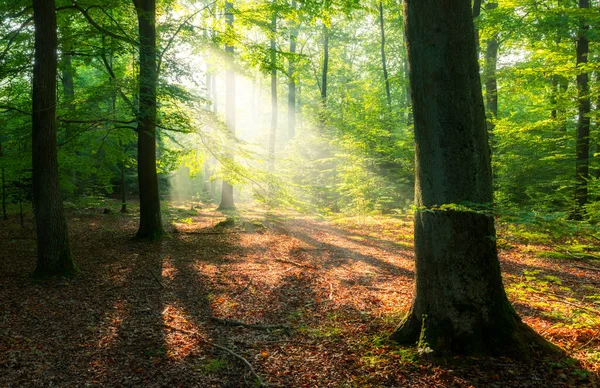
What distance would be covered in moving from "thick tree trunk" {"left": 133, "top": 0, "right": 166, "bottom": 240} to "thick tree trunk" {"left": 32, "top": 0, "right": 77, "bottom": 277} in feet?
5.83

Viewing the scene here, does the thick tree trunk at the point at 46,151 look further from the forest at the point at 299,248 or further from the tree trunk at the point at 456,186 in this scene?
the tree trunk at the point at 456,186

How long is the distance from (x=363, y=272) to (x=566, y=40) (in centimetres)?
1275

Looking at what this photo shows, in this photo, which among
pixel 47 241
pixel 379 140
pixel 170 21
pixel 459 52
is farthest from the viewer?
pixel 379 140

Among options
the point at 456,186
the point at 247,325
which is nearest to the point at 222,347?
the point at 247,325

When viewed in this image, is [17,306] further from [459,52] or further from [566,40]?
[566,40]

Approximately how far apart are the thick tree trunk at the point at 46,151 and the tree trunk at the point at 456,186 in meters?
6.62

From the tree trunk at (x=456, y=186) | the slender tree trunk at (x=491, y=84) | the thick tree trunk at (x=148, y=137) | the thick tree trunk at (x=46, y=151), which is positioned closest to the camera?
the tree trunk at (x=456, y=186)

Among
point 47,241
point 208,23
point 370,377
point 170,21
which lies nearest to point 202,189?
point 208,23

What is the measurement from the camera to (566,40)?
525 inches

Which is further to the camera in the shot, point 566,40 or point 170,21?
point 566,40

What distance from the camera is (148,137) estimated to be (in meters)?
10.1

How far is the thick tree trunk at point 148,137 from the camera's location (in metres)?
8.20

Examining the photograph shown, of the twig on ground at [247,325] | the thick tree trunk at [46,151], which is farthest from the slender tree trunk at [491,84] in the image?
the thick tree trunk at [46,151]

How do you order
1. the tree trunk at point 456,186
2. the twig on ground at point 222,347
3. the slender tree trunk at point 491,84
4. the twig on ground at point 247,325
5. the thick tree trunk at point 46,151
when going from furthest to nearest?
the slender tree trunk at point 491,84 < the thick tree trunk at point 46,151 < the twig on ground at point 247,325 < the twig on ground at point 222,347 < the tree trunk at point 456,186
